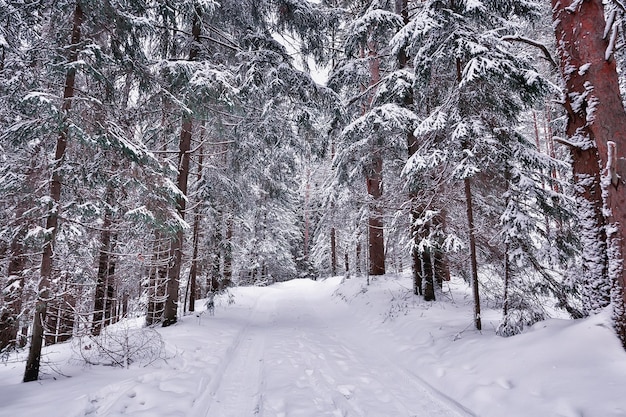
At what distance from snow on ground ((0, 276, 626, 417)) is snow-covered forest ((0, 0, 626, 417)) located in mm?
42

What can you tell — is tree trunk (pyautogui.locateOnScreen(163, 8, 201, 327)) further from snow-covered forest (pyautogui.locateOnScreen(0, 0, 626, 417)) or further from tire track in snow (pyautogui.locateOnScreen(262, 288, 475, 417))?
tire track in snow (pyautogui.locateOnScreen(262, 288, 475, 417))

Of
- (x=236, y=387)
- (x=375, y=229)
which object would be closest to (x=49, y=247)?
(x=236, y=387)

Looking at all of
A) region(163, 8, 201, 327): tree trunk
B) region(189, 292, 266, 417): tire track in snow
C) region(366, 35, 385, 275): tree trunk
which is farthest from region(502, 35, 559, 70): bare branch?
region(366, 35, 385, 275): tree trunk

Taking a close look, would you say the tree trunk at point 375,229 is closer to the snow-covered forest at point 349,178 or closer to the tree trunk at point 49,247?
the snow-covered forest at point 349,178

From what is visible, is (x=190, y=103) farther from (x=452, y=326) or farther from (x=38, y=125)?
(x=452, y=326)

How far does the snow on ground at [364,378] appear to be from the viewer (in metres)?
3.55

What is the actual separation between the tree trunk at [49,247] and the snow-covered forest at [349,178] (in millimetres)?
27

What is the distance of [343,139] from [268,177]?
4484mm

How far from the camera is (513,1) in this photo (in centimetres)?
725

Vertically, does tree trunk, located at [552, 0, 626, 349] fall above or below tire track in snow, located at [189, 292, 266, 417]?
above

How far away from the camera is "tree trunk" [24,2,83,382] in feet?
15.4

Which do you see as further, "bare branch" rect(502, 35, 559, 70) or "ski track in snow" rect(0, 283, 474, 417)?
"bare branch" rect(502, 35, 559, 70)

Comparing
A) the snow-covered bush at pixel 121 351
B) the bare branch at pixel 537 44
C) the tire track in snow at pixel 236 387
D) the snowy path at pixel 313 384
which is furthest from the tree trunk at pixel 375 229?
the snow-covered bush at pixel 121 351

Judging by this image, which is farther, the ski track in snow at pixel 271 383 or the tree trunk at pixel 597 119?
the ski track in snow at pixel 271 383
